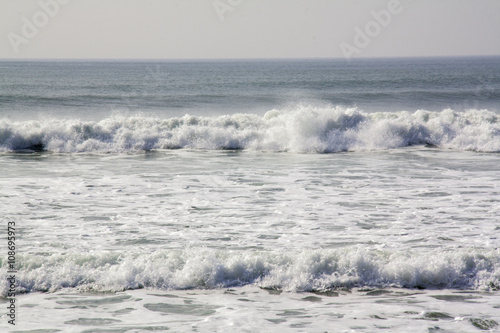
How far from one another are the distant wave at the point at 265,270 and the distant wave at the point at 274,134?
35.9ft

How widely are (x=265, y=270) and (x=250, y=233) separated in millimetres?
1603

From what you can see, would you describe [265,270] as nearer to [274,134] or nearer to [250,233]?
[250,233]

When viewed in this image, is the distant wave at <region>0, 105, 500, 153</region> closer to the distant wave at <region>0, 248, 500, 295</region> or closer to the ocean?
the ocean

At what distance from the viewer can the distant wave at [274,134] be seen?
18.3 meters

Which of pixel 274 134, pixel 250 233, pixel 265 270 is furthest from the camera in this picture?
pixel 274 134

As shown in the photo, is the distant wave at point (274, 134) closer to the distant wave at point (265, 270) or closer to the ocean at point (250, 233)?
the ocean at point (250, 233)

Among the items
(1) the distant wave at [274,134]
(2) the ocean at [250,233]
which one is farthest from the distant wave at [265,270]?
(1) the distant wave at [274,134]

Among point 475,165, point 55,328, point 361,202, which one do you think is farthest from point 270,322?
point 475,165

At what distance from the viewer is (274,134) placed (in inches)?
750

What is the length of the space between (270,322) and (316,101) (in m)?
36.0

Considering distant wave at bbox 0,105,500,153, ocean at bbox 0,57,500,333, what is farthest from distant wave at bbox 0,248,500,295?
distant wave at bbox 0,105,500,153

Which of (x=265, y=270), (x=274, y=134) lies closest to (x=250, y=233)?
(x=265, y=270)

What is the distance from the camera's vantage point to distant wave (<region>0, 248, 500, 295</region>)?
262 inches

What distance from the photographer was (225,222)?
29.9 feet
